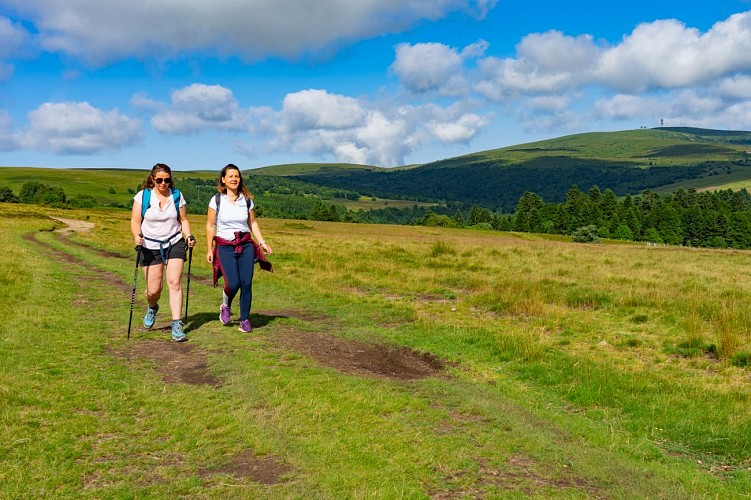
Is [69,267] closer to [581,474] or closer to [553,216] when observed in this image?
[581,474]

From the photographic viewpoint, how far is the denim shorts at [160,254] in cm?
915

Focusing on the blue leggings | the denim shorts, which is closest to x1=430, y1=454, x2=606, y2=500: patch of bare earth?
the blue leggings

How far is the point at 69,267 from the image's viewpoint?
19672 mm

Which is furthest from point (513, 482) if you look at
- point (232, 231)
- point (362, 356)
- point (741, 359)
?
point (232, 231)

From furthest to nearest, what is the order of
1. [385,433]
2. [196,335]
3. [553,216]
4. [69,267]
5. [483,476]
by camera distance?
[553,216]
[69,267]
[196,335]
[385,433]
[483,476]

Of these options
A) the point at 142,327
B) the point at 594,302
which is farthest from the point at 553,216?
the point at 142,327

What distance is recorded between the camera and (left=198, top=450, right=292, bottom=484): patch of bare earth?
4.54 metres

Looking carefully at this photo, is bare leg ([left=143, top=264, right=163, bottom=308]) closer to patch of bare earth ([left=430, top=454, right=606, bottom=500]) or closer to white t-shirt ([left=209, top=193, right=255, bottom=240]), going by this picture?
white t-shirt ([left=209, top=193, right=255, bottom=240])

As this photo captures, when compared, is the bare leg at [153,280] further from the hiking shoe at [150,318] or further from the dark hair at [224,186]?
the dark hair at [224,186]

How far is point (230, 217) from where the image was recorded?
9562mm

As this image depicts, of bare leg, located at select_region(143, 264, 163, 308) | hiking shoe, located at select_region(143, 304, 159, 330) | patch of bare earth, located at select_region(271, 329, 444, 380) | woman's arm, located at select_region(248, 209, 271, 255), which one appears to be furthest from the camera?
hiking shoe, located at select_region(143, 304, 159, 330)

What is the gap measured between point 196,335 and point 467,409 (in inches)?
212

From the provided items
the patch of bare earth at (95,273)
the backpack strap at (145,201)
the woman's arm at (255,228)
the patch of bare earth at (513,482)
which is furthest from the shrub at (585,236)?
the patch of bare earth at (513,482)

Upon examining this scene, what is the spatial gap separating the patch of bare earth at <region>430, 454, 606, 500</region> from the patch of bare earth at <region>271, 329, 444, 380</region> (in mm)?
3140
